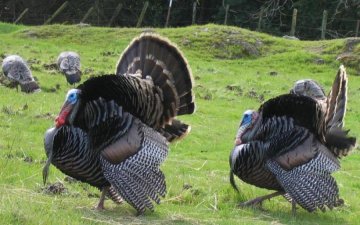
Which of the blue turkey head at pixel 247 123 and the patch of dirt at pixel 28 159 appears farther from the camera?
the patch of dirt at pixel 28 159

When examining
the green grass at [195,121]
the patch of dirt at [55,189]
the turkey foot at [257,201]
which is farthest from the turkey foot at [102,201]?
the turkey foot at [257,201]

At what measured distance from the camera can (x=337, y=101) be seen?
7707 millimetres

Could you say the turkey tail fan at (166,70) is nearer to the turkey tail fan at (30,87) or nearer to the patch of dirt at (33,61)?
the turkey tail fan at (30,87)

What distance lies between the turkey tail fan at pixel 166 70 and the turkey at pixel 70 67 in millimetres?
8247

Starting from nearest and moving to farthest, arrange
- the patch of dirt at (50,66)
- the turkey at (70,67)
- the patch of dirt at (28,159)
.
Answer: the patch of dirt at (28,159), the turkey at (70,67), the patch of dirt at (50,66)

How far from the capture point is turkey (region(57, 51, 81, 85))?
15.4 m

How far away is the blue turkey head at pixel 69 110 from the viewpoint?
241 inches

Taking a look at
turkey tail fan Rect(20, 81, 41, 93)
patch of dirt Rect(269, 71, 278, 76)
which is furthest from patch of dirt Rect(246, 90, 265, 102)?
turkey tail fan Rect(20, 81, 41, 93)

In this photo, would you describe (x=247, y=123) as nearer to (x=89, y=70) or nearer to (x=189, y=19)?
(x=89, y=70)

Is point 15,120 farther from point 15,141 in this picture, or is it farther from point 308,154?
point 308,154

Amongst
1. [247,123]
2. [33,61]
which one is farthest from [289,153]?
[33,61]

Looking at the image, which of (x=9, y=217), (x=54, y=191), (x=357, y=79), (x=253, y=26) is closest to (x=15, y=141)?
(x=54, y=191)

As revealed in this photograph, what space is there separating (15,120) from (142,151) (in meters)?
5.28

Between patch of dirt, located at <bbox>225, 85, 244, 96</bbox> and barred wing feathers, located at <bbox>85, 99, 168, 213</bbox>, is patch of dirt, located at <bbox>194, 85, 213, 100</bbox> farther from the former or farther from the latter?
barred wing feathers, located at <bbox>85, 99, 168, 213</bbox>
